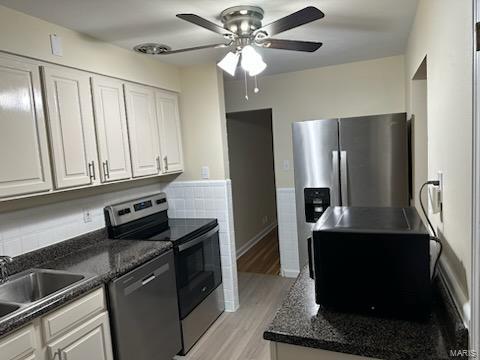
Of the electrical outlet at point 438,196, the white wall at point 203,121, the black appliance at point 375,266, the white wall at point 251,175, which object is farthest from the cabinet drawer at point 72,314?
the white wall at point 251,175

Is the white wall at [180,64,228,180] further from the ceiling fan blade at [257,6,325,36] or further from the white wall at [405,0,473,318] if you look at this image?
the white wall at [405,0,473,318]

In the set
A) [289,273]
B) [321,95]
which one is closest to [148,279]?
[289,273]

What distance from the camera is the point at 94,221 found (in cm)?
263

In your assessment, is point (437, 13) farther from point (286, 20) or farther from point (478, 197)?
point (478, 197)

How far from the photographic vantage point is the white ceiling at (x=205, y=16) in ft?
6.03

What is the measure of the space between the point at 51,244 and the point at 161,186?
49.0 inches

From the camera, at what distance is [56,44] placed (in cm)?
204

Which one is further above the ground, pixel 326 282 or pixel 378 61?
pixel 378 61

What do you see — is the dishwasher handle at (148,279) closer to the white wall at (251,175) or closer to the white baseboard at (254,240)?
the white wall at (251,175)

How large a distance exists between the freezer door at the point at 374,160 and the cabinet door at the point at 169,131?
145 cm

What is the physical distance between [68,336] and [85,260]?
578 mm

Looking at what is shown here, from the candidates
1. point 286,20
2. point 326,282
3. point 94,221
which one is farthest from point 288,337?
point 94,221

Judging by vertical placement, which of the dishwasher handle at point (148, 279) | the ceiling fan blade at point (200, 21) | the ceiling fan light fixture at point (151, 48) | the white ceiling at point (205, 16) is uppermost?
the white ceiling at point (205, 16)

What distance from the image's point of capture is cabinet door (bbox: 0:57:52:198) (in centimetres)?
176
